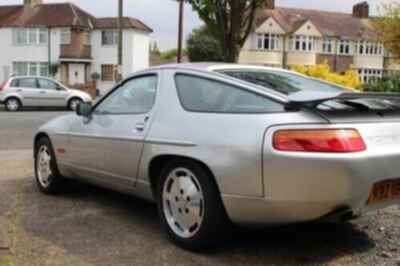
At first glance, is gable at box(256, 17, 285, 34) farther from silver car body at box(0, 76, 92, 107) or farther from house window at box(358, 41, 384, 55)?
silver car body at box(0, 76, 92, 107)

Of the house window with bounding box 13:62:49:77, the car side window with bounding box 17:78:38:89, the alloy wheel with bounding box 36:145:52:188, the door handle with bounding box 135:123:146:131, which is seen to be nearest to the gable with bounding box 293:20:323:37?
the house window with bounding box 13:62:49:77

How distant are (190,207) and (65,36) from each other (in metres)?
43.5

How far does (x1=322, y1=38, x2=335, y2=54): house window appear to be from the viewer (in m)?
54.3

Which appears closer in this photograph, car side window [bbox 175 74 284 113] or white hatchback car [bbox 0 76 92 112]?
car side window [bbox 175 74 284 113]

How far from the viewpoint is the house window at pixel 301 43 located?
52.6m

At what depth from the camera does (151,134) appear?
4461mm

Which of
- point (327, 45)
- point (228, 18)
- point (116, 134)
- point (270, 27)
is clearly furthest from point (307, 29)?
point (116, 134)

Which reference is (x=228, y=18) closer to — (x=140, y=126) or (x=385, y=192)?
(x=140, y=126)

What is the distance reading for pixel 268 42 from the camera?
2048 inches

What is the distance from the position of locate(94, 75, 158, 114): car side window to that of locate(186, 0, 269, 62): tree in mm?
12732

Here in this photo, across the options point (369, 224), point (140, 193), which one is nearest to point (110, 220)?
point (140, 193)

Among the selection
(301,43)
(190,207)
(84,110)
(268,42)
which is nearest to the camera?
(190,207)

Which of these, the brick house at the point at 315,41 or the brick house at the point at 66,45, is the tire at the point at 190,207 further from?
the brick house at the point at 315,41

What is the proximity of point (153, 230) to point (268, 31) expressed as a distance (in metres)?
48.8
